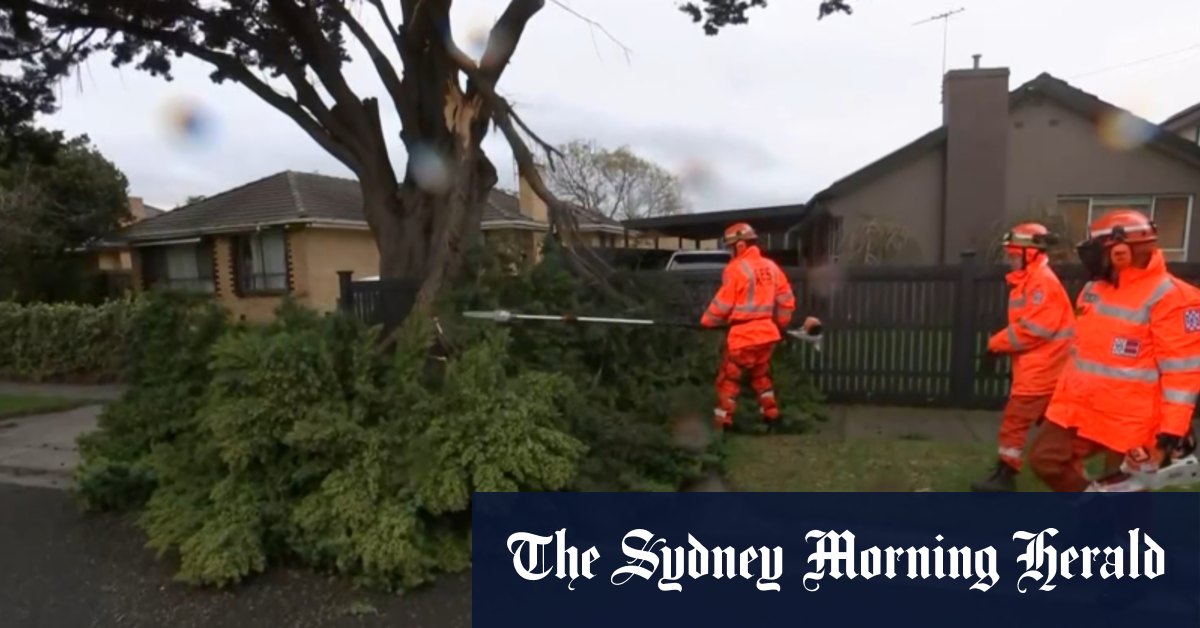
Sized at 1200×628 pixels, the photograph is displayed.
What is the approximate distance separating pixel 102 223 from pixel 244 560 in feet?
71.0

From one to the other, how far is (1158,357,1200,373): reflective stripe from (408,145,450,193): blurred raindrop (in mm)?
5717

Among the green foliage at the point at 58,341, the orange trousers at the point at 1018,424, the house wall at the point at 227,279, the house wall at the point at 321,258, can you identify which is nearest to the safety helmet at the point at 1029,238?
the orange trousers at the point at 1018,424

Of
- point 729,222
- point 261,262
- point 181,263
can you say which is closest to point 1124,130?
point 729,222

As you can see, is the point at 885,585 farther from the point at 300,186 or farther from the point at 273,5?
the point at 300,186

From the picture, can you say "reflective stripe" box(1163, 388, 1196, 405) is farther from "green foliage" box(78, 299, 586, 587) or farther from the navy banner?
"green foliage" box(78, 299, 586, 587)

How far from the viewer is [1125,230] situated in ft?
9.53

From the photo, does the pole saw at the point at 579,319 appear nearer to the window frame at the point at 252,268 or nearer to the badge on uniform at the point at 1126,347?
the badge on uniform at the point at 1126,347

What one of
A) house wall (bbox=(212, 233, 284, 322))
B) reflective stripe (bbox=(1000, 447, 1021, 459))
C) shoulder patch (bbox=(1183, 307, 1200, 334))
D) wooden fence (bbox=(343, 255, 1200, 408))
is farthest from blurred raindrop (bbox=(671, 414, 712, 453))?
house wall (bbox=(212, 233, 284, 322))

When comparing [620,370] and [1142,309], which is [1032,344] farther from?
→ [620,370]

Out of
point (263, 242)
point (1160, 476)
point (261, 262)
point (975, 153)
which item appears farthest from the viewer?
point (261, 262)

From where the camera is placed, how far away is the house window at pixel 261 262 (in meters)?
18.3

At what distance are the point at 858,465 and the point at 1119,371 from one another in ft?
6.37

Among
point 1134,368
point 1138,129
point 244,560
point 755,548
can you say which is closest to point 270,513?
point 244,560

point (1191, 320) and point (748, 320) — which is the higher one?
point (1191, 320)
